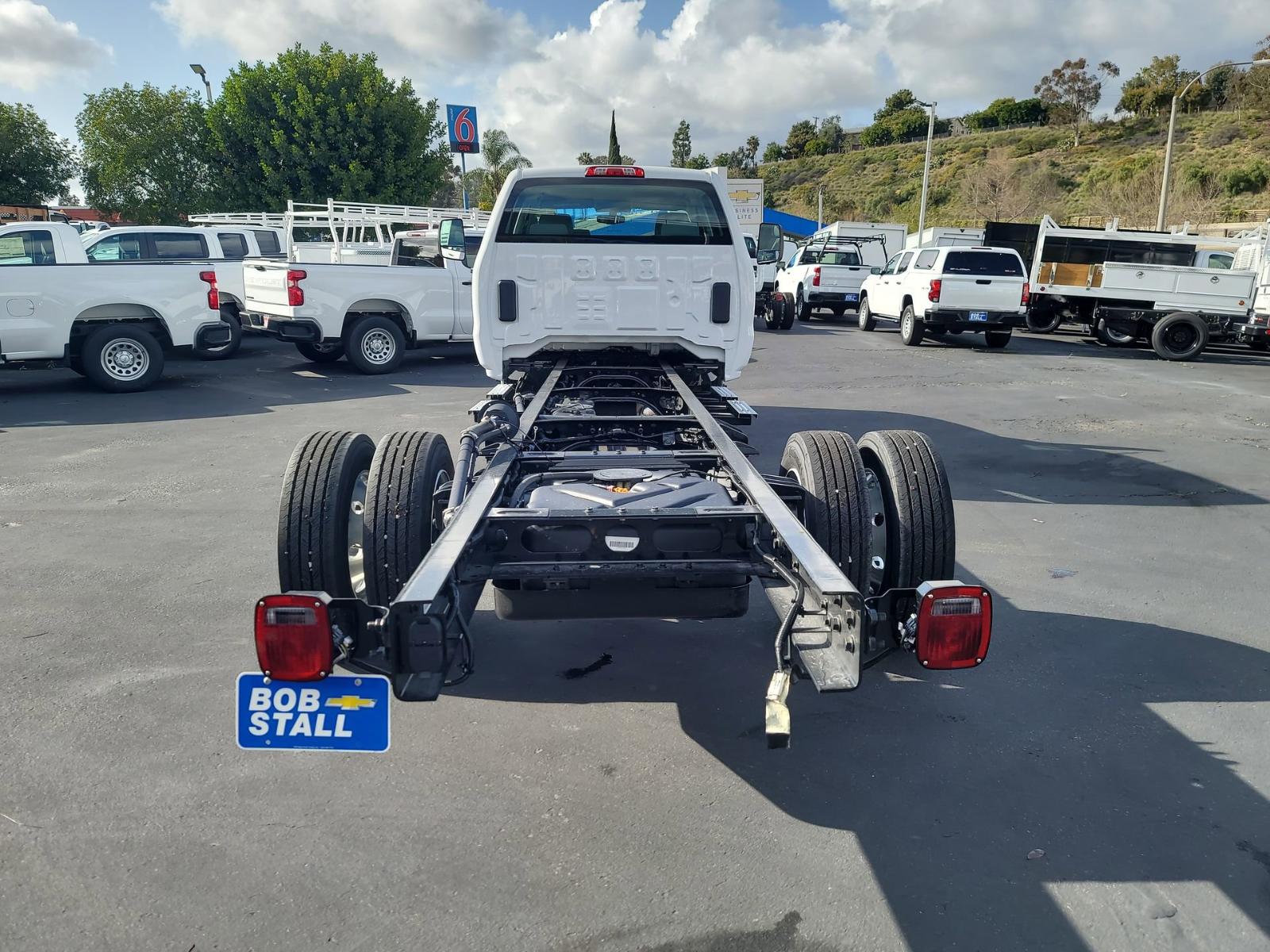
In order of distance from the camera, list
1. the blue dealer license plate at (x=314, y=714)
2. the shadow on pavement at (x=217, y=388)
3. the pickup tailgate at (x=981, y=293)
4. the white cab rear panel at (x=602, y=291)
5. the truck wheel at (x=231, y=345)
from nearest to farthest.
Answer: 1. the blue dealer license plate at (x=314, y=714)
2. the white cab rear panel at (x=602, y=291)
3. the shadow on pavement at (x=217, y=388)
4. the truck wheel at (x=231, y=345)
5. the pickup tailgate at (x=981, y=293)

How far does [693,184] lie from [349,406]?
551 cm

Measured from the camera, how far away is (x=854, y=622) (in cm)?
256

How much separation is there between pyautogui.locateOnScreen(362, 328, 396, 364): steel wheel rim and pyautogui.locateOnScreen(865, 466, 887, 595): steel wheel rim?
10336 mm

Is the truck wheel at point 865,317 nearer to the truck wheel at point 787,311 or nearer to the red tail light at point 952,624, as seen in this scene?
the truck wheel at point 787,311

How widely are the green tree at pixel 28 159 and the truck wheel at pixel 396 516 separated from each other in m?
45.3

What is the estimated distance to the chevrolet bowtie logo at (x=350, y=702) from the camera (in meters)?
2.48

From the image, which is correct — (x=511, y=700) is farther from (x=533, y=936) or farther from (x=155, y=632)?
(x=155, y=632)

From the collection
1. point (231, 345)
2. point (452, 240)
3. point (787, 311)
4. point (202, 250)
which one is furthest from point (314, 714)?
point (787, 311)

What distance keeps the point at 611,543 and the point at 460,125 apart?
93.4 feet

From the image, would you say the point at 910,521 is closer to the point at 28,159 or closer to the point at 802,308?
the point at 802,308

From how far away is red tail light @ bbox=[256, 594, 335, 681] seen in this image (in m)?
Result: 2.53

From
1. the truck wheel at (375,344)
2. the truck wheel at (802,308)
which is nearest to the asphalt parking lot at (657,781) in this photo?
the truck wheel at (375,344)

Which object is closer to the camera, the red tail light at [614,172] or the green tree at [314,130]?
the red tail light at [614,172]

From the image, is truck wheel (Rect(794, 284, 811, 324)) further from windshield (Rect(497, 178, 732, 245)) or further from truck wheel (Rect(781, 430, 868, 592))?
truck wheel (Rect(781, 430, 868, 592))
